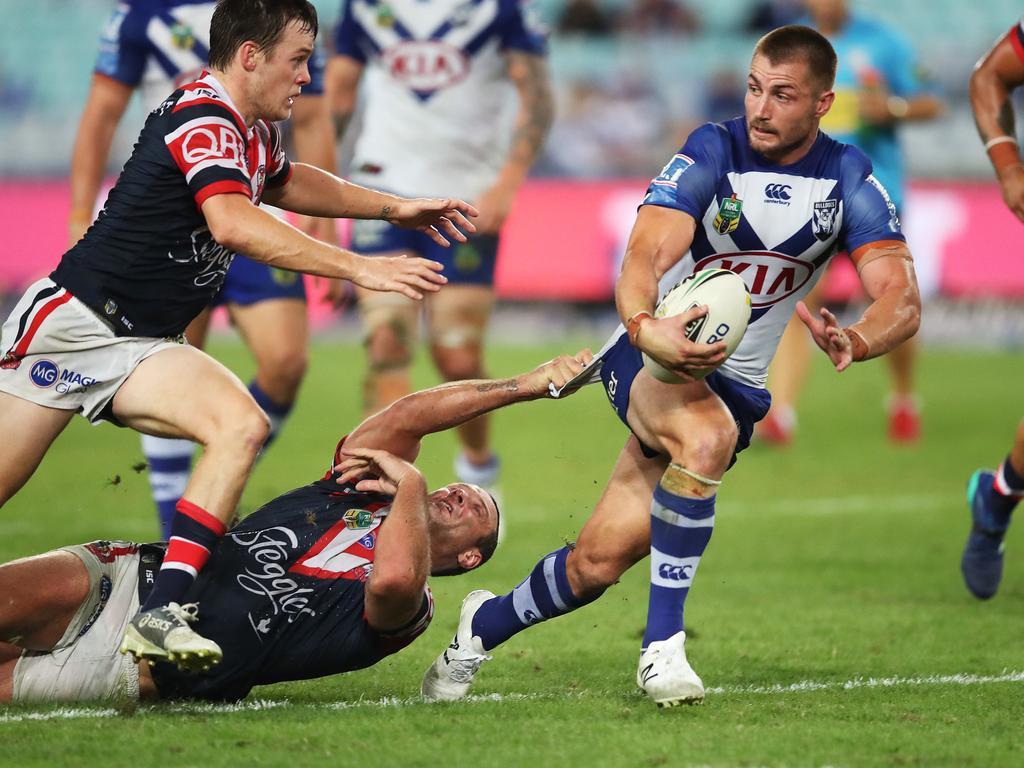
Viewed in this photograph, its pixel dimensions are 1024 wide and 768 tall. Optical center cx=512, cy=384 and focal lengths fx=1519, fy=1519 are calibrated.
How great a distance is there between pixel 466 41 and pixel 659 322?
14.3 ft

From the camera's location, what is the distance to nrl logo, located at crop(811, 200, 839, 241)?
16.0ft

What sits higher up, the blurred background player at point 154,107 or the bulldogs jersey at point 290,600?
the blurred background player at point 154,107

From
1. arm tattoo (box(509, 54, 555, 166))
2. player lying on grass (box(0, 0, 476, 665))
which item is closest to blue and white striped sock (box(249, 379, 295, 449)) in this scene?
arm tattoo (box(509, 54, 555, 166))

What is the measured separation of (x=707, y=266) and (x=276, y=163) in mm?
1460

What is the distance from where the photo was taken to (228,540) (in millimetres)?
4551

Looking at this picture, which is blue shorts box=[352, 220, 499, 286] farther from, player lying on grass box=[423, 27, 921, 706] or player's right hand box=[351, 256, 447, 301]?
player's right hand box=[351, 256, 447, 301]

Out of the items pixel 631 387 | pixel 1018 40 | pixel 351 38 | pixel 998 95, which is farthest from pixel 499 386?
pixel 351 38

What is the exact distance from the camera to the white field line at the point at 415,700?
431cm

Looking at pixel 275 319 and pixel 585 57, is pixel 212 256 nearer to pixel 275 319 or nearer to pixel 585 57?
pixel 275 319

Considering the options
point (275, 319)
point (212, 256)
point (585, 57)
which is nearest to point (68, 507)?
point (275, 319)

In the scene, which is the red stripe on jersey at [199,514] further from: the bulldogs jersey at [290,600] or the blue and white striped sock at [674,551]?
the blue and white striped sock at [674,551]

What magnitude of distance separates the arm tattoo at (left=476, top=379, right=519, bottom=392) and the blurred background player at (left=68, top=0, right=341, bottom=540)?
204cm

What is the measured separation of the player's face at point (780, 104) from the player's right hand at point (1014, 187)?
1.90m

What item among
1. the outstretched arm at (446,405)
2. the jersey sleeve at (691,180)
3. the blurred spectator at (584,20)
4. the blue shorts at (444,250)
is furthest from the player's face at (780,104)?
Result: the blurred spectator at (584,20)
